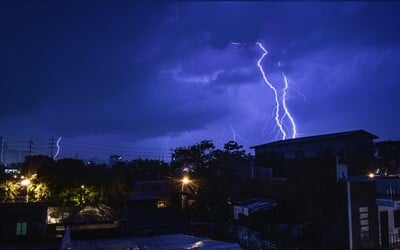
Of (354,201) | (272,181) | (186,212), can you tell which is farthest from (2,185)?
(354,201)

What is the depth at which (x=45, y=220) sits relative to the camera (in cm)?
2198

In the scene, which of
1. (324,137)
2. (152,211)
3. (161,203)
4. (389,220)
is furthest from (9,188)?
(324,137)

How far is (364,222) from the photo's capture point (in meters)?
17.1

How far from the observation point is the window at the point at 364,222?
16.9m

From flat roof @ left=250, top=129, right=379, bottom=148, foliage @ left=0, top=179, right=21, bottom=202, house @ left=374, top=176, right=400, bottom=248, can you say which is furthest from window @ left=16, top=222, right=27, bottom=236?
flat roof @ left=250, top=129, right=379, bottom=148

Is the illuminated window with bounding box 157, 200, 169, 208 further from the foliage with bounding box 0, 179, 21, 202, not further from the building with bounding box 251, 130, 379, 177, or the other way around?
the foliage with bounding box 0, 179, 21, 202

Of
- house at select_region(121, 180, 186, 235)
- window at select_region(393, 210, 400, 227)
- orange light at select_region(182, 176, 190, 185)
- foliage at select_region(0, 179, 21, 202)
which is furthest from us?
foliage at select_region(0, 179, 21, 202)

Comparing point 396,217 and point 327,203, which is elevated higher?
point 327,203

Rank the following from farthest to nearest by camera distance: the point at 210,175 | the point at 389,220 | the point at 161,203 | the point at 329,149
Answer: the point at 329,149 < the point at 161,203 < the point at 210,175 < the point at 389,220

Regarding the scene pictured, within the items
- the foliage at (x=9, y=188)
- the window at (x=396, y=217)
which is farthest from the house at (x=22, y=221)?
the window at (x=396, y=217)

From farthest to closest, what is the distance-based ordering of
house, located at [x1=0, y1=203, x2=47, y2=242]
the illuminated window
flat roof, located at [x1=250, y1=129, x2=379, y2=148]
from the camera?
flat roof, located at [x1=250, y1=129, x2=379, y2=148], the illuminated window, house, located at [x1=0, y1=203, x2=47, y2=242]

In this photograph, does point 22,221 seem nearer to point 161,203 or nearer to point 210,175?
point 210,175

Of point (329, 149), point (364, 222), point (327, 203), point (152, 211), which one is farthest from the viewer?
point (329, 149)

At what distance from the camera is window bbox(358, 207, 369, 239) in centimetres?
1691
